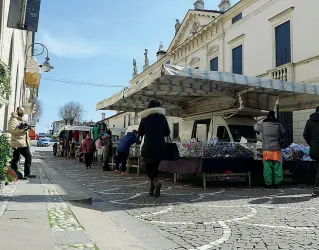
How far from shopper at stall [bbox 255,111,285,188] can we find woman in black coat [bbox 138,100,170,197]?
2889mm

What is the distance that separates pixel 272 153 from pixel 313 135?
3.57 feet

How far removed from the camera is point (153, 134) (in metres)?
6.68

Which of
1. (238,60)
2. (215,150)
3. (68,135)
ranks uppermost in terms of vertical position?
(238,60)

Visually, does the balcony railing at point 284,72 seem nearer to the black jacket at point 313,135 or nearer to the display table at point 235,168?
the display table at point 235,168

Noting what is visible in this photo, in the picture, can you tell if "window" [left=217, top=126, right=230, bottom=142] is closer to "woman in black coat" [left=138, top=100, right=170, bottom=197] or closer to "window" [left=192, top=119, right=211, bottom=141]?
"window" [left=192, top=119, right=211, bottom=141]

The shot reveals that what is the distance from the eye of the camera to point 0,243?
115 inches

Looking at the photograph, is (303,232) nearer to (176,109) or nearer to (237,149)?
(237,149)

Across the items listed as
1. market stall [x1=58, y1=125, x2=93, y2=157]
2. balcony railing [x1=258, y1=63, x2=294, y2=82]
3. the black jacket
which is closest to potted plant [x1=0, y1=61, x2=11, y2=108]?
the black jacket

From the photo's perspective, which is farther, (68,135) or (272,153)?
(68,135)

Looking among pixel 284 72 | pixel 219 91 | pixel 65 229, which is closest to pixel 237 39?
pixel 284 72

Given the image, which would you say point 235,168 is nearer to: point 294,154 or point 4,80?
point 294,154

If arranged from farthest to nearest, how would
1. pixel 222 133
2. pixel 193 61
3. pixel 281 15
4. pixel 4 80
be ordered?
1. pixel 193 61
2. pixel 281 15
3. pixel 222 133
4. pixel 4 80

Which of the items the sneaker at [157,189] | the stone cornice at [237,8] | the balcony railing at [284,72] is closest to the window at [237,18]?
the stone cornice at [237,8]

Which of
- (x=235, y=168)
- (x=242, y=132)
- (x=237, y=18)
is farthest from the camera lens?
(x=237, y=18)
